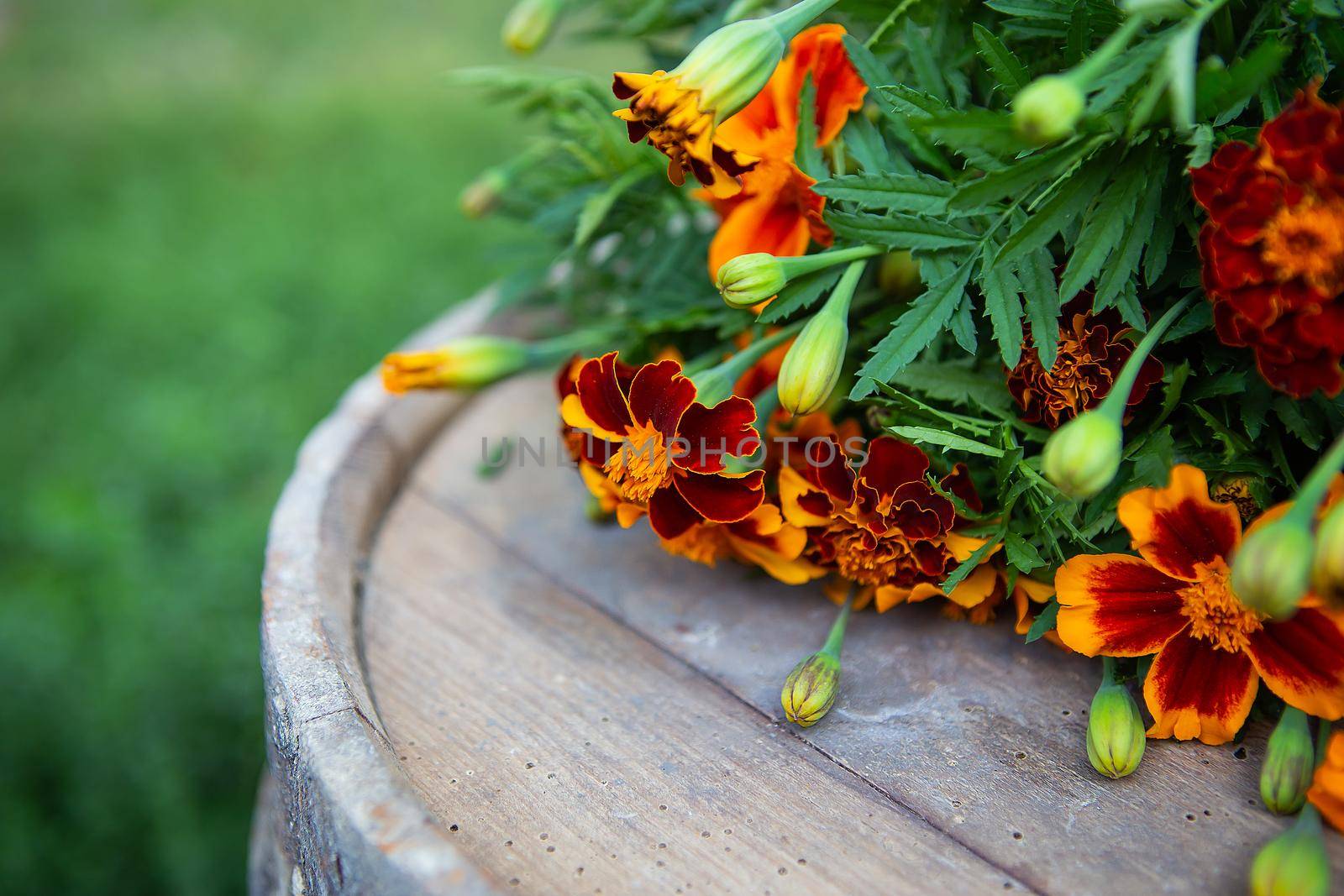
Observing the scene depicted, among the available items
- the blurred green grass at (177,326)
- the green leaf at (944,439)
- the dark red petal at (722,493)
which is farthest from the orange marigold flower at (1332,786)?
the blurred green grass at (177,326)

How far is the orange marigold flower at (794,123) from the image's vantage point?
0.68 metres

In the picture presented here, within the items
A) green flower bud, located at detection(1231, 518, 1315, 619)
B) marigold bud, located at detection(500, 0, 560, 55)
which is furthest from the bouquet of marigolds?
marigold bud, located at detection(500, 0, 560, 55)

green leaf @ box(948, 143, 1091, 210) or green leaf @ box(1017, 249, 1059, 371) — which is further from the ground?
green leaf @ box(948, 143, 1091, 210)

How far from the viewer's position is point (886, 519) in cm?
65

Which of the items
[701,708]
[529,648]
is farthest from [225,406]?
[701,708]

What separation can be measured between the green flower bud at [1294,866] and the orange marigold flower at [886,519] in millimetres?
205

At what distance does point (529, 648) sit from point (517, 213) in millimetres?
417

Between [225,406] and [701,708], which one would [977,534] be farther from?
[225,406]

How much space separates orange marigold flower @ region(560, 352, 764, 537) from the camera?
0.64 m

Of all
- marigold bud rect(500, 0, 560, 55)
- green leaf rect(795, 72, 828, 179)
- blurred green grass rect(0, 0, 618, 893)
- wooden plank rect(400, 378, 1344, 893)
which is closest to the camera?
wooden plank rect(400, 378, 1344, 893)

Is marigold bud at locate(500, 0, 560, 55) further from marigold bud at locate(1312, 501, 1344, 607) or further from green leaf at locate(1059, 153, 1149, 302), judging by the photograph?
marigold bud at locate(1312, 501, 1344, 607)

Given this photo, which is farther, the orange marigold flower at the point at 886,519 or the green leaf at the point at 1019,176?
the orange marigold flower at the point at 886,519

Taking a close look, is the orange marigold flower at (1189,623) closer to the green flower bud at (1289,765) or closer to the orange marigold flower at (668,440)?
the green flower bud at (1289,765)

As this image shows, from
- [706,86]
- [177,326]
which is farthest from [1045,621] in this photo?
[177,326]
